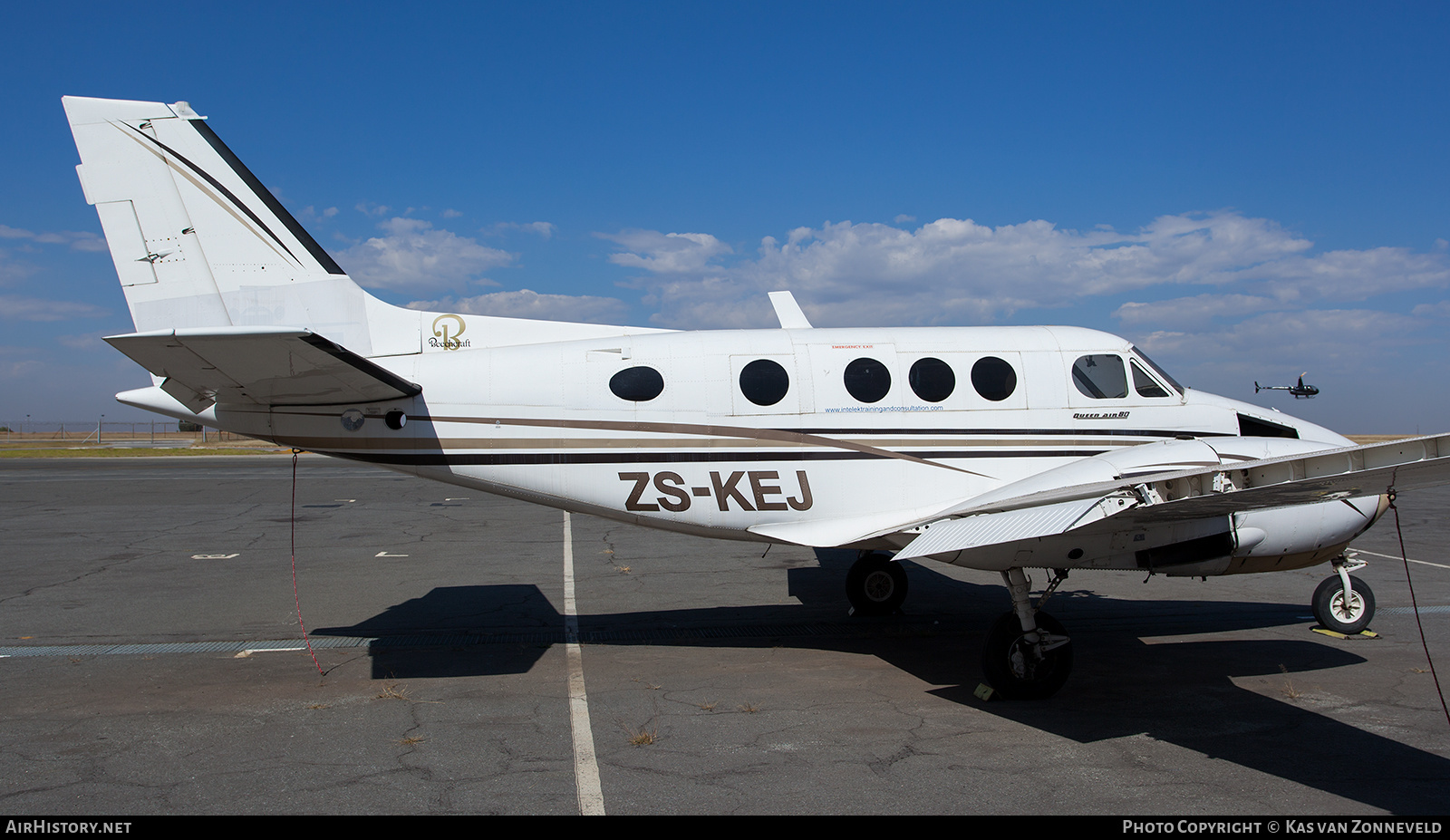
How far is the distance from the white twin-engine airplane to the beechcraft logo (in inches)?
0.5

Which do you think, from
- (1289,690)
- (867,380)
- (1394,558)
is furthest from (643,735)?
(1394,558)

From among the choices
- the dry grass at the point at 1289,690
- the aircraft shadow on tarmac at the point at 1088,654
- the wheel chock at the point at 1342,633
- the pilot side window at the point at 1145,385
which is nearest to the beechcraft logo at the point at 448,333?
the aircraft shadow on tarmac at the point at 1088,654

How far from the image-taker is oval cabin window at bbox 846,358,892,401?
24.9ft

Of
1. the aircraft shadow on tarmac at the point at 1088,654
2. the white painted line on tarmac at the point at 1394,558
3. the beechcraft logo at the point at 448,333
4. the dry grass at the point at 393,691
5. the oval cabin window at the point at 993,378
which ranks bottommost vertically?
the white painted line on tarmac at the point at 1394,558

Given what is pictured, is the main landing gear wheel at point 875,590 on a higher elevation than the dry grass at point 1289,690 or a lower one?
higher

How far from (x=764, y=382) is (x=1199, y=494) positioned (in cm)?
362

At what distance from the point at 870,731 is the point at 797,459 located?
100 inches

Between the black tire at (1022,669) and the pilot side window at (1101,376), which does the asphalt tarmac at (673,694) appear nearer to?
the black tire at (1022,669)

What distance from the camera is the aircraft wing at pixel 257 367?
18.6 feet

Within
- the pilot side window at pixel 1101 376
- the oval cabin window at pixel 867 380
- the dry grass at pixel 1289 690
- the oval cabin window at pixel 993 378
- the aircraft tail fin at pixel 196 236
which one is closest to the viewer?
the dry grass at pixel 1289 690

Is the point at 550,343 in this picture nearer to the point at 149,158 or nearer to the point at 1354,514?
the point at 149,158

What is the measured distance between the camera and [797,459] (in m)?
7.46

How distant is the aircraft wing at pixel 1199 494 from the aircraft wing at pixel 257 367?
15.1 ft

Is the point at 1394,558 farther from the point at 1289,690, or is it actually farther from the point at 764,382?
the point at 764,382
